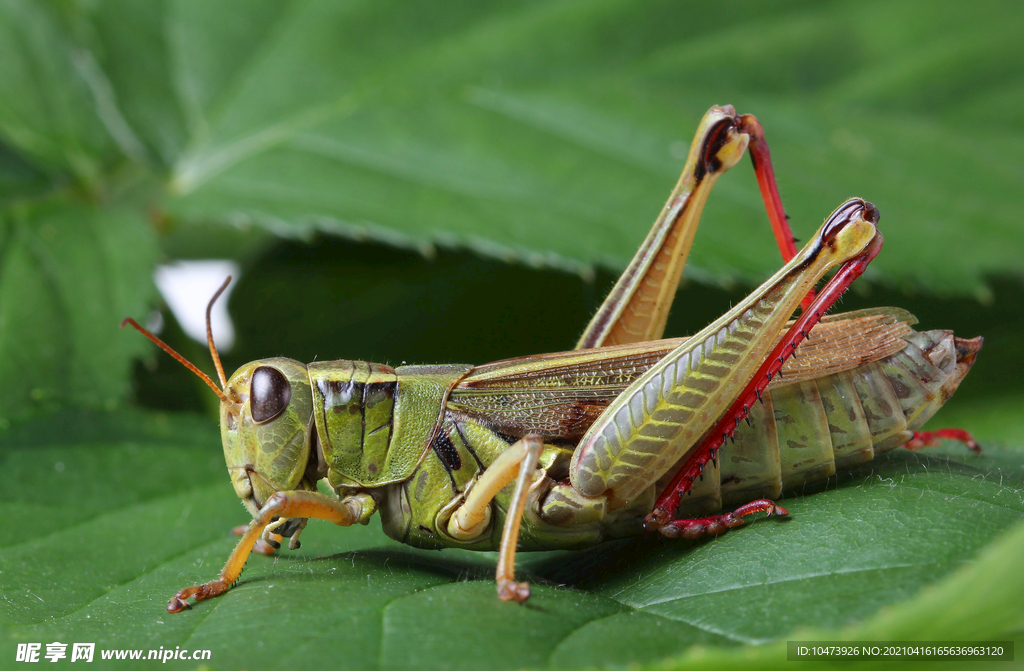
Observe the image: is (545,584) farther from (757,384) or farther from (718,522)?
(757,384)

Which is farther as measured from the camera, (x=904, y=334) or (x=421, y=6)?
(x=421, y=6)

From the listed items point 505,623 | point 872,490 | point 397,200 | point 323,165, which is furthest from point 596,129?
point 505,623

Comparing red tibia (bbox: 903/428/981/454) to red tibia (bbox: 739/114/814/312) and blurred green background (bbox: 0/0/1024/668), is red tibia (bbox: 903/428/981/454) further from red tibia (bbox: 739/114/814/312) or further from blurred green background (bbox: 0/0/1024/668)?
red tibia (bbox: 739/114/814/312)

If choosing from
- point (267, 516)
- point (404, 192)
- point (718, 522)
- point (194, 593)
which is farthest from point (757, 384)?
point (404, 192)

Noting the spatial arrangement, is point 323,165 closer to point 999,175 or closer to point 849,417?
point 849,417

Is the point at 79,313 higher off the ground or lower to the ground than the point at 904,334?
higher

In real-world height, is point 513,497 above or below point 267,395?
below

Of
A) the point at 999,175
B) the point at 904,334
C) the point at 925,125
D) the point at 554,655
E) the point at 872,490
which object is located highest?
the point at 925,125
